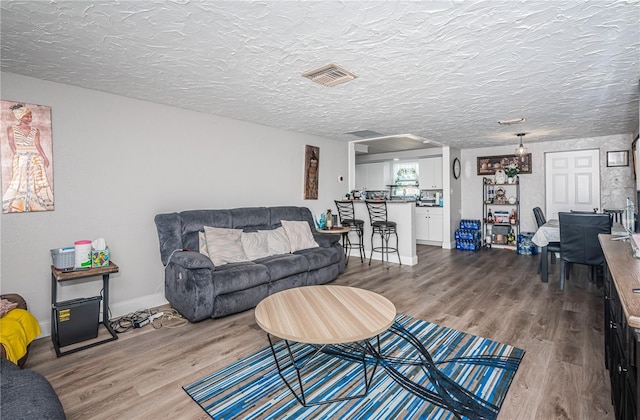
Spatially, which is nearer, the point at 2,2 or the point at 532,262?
the point at 2,2

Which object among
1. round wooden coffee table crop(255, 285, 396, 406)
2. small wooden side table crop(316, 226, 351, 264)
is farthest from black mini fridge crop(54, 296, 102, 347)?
small wooden side table crop(316, 226, 351, 264)

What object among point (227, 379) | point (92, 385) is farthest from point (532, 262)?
point (92, 385)

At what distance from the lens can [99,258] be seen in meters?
2.83

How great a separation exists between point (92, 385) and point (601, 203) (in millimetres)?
7865

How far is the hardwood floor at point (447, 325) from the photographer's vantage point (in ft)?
6.16

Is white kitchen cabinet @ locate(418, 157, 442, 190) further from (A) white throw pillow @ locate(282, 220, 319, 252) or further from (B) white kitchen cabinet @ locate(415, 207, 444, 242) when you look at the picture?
(A) white throw pillow @ locate(282, 220, 319, 252)

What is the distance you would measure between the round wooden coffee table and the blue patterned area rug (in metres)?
0.05

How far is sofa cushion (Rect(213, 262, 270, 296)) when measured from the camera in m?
3.05

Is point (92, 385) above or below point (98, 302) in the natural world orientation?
below

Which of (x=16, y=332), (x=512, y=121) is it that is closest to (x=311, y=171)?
(x=512, y=121)

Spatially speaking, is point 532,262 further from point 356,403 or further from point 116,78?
point 116,78

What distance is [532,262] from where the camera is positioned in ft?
18.3

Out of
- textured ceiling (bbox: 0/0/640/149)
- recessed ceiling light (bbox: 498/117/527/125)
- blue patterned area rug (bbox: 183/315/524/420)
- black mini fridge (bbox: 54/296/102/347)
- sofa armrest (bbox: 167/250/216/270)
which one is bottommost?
blue patterned area rug (bbox: 183/315/524/420)

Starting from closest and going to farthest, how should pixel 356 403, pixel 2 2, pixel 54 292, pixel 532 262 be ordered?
1. pixel 2 2
2. pixel 356 403
3. pixel 54 292
4. pixel 532 262
